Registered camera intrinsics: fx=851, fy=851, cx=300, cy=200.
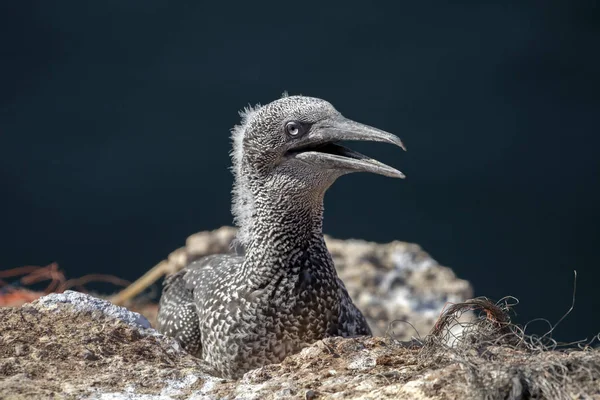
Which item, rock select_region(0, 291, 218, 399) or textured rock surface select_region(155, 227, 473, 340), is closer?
rock select_region(0, 291, 218, 399)

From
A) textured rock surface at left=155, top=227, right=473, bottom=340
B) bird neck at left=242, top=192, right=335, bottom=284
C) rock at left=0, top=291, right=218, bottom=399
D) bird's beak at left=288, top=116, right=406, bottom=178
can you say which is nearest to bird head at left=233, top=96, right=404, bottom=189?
bird's beak at left=288, top=116, right=406, bottom=178

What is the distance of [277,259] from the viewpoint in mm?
3725

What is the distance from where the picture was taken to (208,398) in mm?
2791

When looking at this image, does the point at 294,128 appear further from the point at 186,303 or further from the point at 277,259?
the point at 186,303

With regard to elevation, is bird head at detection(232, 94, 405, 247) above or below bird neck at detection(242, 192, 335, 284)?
above

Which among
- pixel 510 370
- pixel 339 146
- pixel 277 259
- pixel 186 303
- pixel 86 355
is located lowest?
pixel 510 370

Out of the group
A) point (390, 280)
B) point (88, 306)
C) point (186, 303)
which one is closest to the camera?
point (88, 306)

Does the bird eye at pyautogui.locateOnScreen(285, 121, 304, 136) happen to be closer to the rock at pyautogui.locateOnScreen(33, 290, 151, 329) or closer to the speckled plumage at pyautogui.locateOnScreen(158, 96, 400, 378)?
the speckled plumage at pyautogui.locateOnScreen(158, 96, 400, 378)

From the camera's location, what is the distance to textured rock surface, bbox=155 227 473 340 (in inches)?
221

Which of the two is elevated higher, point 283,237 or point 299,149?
point 299,149

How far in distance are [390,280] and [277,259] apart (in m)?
2.22

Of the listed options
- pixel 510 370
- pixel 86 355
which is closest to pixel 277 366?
pixel 86 355

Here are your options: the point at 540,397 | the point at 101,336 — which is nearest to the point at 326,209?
the point at 101,336

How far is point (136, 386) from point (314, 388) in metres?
0.62
